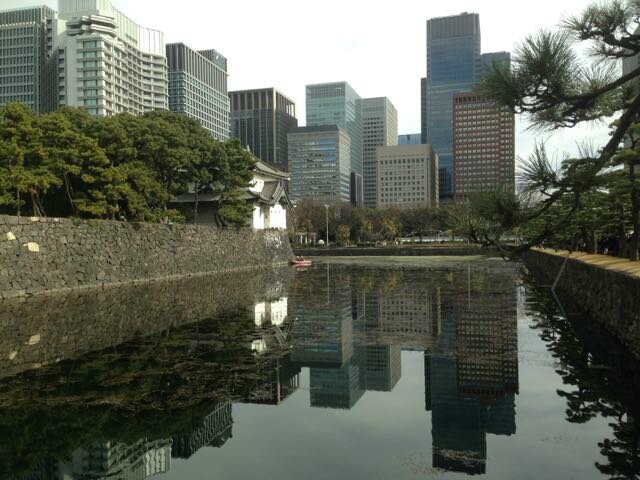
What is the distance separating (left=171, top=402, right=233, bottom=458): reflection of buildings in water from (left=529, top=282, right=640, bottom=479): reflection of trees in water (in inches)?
135

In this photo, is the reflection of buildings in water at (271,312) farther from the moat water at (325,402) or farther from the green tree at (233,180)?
the green tree at (233,180)

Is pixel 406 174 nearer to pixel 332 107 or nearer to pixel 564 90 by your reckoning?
pixel 332 107

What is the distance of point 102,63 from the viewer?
7969 cm

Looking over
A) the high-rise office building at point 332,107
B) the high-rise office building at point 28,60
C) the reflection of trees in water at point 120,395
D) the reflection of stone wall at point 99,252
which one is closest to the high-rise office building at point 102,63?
the high-rise office building at point 28,60

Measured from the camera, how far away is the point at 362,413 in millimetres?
6156

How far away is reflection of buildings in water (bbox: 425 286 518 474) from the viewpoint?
16.6ft

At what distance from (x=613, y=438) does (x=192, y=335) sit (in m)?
A: 7.40

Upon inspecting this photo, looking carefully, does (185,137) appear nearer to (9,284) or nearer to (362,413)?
(9,284)

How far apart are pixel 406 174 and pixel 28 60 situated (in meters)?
66.2

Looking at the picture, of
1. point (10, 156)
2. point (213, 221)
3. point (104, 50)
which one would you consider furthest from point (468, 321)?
point (104, 50)

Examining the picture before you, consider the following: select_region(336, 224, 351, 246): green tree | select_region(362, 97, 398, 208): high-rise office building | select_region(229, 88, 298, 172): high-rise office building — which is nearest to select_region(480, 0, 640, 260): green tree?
select_region(336, 224, 351, 246): green tree

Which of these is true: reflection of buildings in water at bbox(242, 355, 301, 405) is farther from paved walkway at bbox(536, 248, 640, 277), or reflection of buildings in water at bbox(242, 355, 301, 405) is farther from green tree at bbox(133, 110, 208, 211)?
green tree at bbox(133, 110, 208, 211)

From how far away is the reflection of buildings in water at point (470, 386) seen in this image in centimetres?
507

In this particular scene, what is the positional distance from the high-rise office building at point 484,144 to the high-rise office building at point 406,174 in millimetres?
86090
